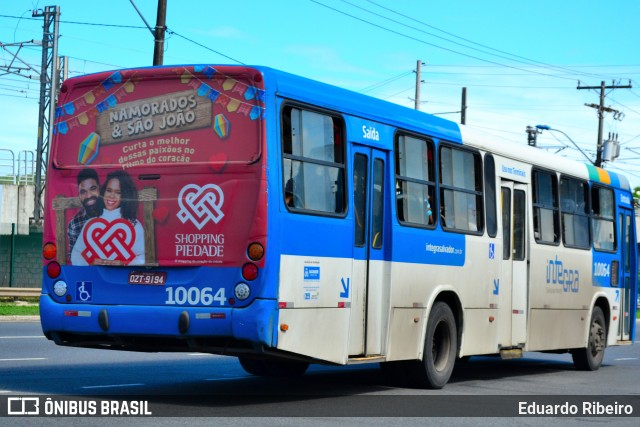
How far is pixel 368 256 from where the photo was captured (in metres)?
12.3

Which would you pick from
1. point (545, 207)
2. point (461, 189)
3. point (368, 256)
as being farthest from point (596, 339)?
point (368, 256)

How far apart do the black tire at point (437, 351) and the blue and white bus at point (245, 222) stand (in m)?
0.02

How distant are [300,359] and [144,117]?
2808 millimetres

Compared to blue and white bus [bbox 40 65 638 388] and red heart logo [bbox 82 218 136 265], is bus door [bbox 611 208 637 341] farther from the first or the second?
red heart logo [bbox 82 218 136 265]

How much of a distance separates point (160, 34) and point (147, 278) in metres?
14.8

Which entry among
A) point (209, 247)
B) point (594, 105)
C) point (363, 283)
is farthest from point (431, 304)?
point (594, 105)

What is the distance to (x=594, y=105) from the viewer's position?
63.0m

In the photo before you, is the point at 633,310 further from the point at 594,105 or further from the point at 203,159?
the point at 594,105

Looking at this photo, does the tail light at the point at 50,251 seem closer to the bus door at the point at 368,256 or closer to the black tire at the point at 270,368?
the bus door at the point at 368,256

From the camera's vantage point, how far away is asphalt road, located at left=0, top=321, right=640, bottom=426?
10.8 meters

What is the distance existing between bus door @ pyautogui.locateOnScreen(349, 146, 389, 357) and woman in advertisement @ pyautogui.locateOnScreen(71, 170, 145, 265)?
91.4 inches

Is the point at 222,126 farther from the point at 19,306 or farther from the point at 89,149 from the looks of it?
the point at 19,306

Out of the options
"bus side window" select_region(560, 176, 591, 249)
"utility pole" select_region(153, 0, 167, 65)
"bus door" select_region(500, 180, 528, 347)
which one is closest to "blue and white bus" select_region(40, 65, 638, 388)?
"bus door" select_region(500, 180, 528, 347)

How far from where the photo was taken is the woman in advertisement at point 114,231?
11.1 meters
